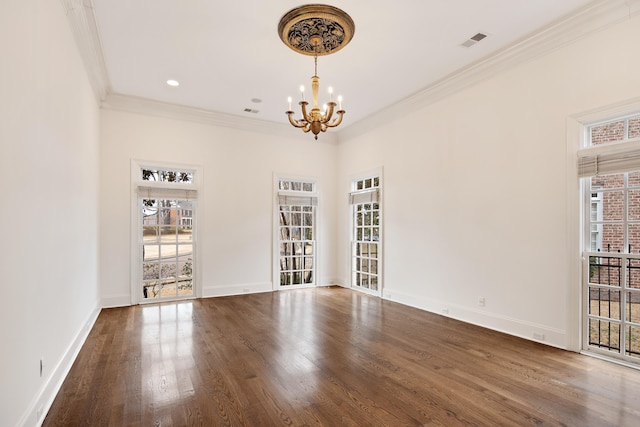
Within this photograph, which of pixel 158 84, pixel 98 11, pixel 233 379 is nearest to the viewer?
pixel 233 379

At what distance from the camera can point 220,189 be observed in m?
6.52

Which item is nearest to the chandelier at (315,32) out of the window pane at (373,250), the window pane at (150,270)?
the window pane at (373,250)

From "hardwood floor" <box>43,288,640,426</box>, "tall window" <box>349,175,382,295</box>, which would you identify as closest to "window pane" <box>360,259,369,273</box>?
"tall window" <box>349,175,382,295</box>

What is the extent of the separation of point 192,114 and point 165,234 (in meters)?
2.22

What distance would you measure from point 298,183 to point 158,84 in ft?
10.7

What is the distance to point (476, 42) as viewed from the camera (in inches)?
159

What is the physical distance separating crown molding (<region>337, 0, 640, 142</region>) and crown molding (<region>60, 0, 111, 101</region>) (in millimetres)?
4379

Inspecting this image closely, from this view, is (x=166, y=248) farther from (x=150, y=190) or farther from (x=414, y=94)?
(x=414, y=94)

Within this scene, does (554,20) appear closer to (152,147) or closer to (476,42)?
(476,42)

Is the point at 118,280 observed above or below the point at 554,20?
below

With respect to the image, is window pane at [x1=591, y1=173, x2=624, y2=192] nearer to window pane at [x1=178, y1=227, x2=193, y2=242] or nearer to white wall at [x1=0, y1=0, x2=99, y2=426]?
white wall at [x1=0, y1=0, x2=99, y2=426]

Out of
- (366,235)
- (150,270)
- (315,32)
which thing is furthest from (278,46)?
(150,270)

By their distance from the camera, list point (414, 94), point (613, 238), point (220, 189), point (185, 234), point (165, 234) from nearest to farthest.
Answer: point (613, 238)
point (414, 94)
point (165, 234)
point (185, 234)
point (220, 189)

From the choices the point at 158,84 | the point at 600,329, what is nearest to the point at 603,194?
the point at 600,329
